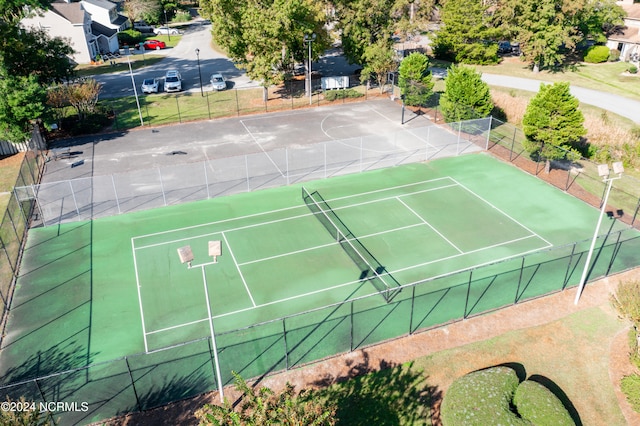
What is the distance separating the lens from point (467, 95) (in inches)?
1347

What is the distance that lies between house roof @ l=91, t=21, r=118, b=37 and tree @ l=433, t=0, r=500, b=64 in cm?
4330

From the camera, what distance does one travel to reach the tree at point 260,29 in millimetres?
37875

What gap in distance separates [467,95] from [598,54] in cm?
3083

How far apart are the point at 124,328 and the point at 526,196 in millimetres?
22083

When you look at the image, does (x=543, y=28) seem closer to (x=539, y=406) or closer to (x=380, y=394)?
(x=539, y=406)

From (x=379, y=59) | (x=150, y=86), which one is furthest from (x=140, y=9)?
(x=379, y=59)

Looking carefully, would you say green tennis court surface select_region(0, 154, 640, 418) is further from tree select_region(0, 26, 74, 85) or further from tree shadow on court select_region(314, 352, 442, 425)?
tree select_region(0, 26, 74, 85)

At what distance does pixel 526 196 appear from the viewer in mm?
27594

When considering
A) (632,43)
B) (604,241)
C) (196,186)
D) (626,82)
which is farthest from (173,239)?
(632,43)

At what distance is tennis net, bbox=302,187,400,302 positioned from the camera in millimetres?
20469

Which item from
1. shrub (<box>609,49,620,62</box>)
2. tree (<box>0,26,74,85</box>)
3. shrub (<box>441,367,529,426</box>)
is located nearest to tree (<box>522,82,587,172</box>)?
shrub (<box>441,367,529,426</box>)

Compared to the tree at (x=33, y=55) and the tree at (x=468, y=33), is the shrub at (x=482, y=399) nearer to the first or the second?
the tree at (x=33, y=55)

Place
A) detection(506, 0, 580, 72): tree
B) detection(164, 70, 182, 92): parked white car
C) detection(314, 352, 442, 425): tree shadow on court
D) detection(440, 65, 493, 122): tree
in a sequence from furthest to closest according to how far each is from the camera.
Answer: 1. detection(506, 0, 580, 72): tree
2. detection(164, 70, 182, 92): parked white car
3. detection(440, 65, 493, 122): tree
4. detection(314, 352, 442, 425): tree shadow on court

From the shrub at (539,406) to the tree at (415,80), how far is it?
2872cm
